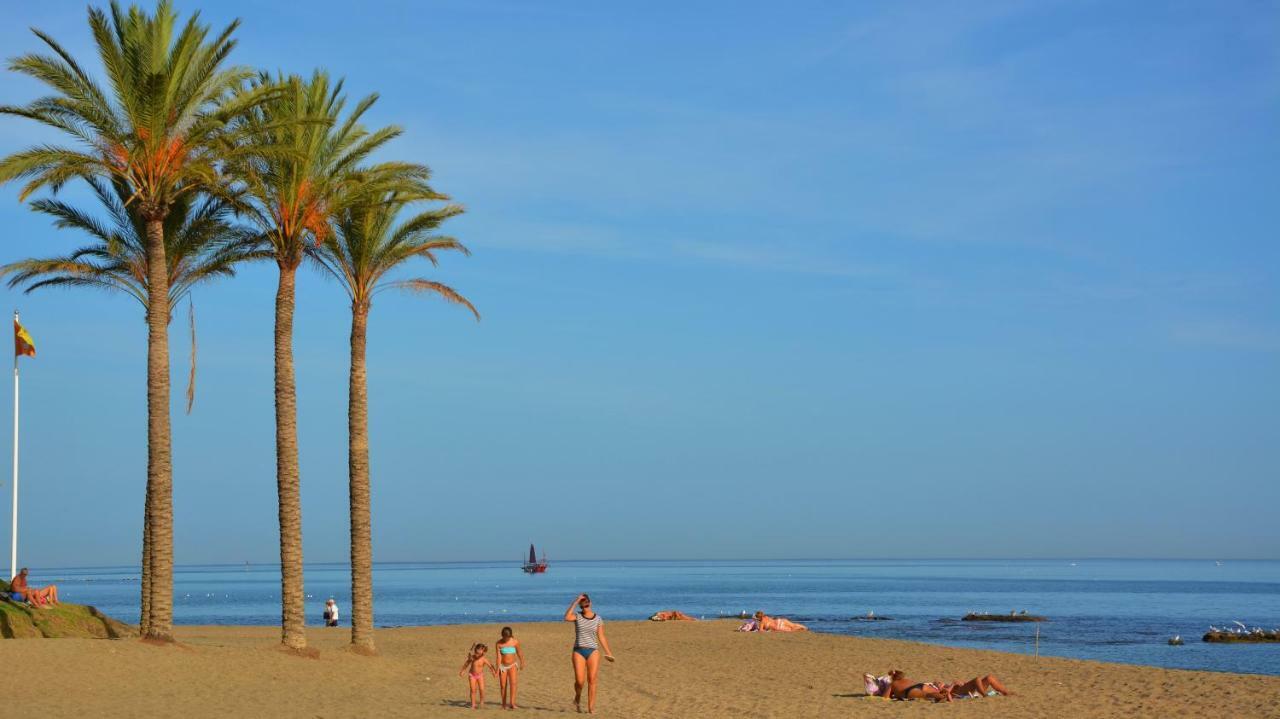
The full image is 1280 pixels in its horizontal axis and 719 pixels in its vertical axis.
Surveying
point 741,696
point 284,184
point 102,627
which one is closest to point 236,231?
point 284,184

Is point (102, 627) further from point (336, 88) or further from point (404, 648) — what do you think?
point (336, 88)

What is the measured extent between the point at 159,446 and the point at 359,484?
15.7 ft

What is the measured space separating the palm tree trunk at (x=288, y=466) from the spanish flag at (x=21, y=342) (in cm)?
1169

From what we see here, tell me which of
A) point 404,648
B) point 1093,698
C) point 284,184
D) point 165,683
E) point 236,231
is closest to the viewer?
point 165,683

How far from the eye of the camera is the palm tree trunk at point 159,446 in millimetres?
25281

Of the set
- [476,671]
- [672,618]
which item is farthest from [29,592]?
[672,618]

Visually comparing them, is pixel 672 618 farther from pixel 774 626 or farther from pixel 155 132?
pixel 155 132

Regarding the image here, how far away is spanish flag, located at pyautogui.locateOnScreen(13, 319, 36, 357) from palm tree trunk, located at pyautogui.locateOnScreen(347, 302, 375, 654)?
38.7 ft

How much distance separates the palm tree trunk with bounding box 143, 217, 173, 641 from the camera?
2528cm

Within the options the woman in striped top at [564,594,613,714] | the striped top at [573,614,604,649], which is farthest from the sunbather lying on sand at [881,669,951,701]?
the striped top at [573,614,604,649]

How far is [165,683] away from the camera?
21609 mm

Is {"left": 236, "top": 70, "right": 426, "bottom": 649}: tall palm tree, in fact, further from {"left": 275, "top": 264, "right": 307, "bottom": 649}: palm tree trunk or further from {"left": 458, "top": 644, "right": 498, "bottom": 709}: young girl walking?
{"left": 458, "top": 644, "right": 498, "bottom": 709}: young girl walking

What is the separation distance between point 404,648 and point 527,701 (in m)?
12.9

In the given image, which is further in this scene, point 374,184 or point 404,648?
point 404,648
